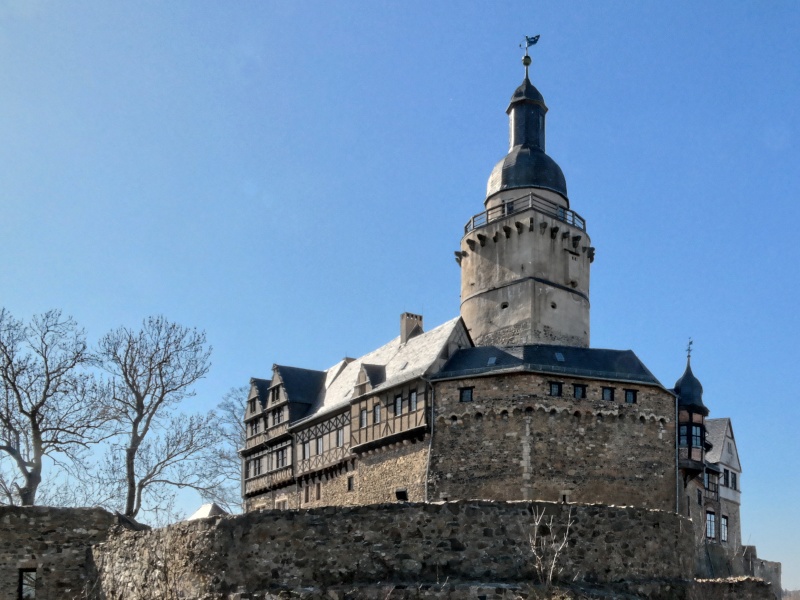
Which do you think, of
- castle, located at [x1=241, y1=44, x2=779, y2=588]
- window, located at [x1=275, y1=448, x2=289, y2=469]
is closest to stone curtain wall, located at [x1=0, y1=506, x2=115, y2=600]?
A: castle, located at [x1=241, y1=44, x2=779, y2=588]

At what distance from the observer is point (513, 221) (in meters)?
45.8

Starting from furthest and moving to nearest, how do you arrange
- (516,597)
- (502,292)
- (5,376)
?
(502,292) → (5,376) → (516,597)

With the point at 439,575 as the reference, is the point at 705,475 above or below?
above

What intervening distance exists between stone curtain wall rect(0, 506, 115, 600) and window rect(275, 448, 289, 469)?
1079 inches

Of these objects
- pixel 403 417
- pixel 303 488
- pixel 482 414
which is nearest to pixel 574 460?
pixel 482 414

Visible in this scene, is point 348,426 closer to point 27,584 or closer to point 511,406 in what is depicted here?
point 511,406

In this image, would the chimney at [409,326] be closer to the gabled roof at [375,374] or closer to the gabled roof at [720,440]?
the gabled roof at [375,374]

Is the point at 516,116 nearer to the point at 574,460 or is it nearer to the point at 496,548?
the point at 574,460

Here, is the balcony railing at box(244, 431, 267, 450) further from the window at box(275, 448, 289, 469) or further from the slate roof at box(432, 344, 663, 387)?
the slate roof at box(432, 344, 663, 387)

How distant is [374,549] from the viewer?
57.5ft

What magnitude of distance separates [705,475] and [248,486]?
22.7m

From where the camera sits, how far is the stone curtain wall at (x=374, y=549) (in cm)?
1745

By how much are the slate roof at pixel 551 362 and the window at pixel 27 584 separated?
19.8 meters

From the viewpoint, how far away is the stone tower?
4456cm
